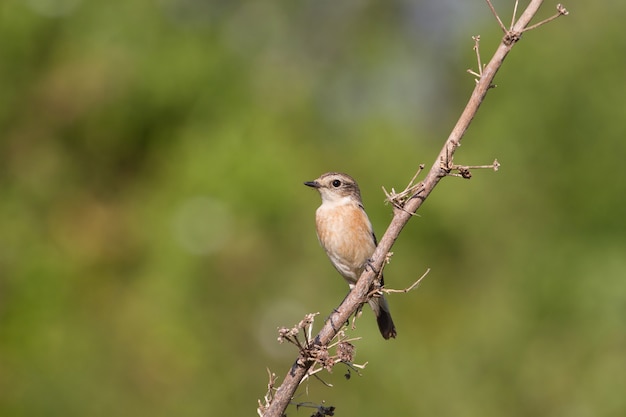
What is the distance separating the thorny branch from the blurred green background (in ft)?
31.9

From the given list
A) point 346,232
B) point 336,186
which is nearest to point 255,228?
point 336,186

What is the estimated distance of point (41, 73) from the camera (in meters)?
17.2

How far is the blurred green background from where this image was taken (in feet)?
48.9

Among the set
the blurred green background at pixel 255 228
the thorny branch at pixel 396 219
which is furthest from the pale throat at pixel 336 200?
the blurred green background at pixel 255 228

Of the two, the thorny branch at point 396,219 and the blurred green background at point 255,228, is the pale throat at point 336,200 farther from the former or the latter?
the blurred green background at point 255,228

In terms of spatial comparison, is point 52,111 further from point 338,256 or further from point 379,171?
point 338,256

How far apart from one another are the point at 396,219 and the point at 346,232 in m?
3.39

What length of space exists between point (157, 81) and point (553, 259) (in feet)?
24.2

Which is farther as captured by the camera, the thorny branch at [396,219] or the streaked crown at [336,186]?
the streaked crown at [336,186]

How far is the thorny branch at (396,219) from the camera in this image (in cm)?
376

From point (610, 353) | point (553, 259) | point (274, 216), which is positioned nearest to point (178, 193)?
point (274, 216)

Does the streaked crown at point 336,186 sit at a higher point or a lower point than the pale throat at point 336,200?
higher

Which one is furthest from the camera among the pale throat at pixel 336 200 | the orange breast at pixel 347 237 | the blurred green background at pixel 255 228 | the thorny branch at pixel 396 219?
the blurred green background at pixel 255 228

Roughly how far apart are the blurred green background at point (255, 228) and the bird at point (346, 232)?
6.30 metres
